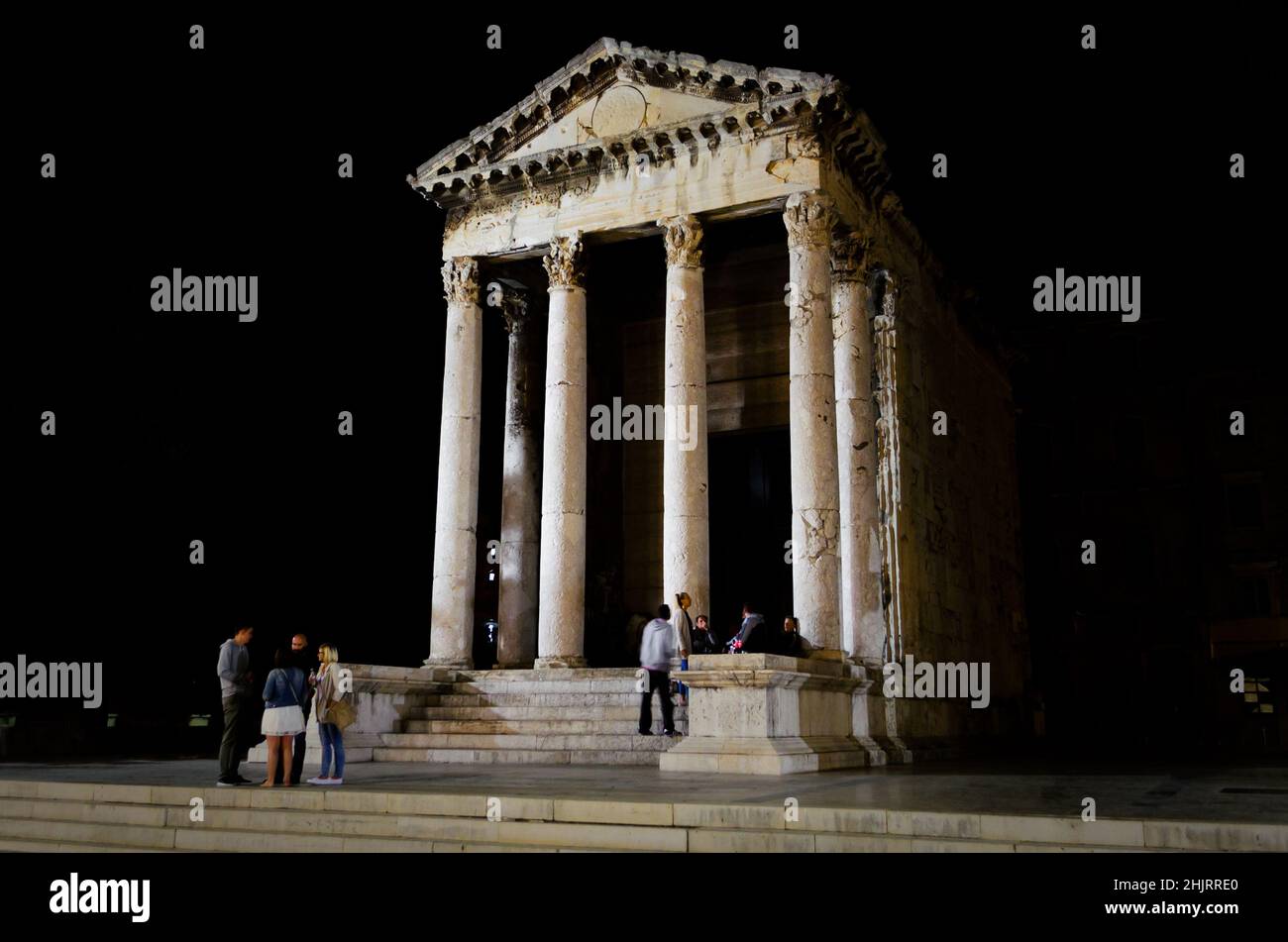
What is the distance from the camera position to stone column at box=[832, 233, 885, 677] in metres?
19.7

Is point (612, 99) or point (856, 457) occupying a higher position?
point (612, 99)

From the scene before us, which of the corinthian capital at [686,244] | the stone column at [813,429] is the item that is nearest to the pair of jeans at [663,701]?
the stone column at [813,429]

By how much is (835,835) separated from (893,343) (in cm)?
1501

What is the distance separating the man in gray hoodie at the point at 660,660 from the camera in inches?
626

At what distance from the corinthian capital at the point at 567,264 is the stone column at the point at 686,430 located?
5.72ft

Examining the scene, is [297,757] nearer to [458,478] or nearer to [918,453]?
[458,478]

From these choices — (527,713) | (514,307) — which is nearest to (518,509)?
(514,307)

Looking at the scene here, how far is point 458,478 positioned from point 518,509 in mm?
2474

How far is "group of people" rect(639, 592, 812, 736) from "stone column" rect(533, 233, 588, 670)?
2.93 m

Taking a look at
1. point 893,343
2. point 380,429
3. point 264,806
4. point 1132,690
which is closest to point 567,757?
point 264,806

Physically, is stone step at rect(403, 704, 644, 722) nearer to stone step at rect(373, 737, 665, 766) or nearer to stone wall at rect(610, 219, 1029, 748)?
stone step at rect(373, 737, 665, 766)

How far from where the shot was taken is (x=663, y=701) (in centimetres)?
1599

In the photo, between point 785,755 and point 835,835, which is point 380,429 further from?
point 835,835
